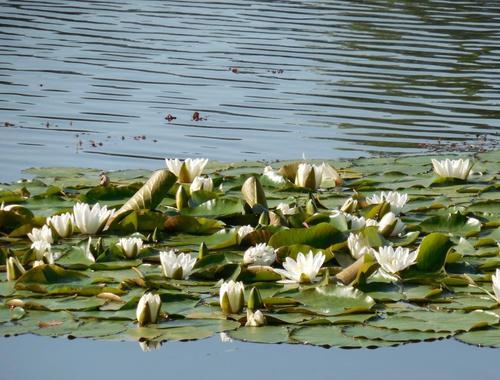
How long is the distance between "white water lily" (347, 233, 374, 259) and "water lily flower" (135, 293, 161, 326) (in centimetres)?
102

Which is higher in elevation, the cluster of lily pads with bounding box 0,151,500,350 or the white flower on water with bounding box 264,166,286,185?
the white flower on water with bounding box 264,166,286,185

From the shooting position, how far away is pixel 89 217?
4809mm

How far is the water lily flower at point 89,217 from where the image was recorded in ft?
15.7

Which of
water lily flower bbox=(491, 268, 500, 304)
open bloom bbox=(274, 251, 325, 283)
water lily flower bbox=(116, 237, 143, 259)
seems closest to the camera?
water lily flower bbox=(491, 268, 500, 304)

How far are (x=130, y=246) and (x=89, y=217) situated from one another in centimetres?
45

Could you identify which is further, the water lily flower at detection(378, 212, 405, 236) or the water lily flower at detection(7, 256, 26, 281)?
the water lily flower at detection(378, 212, 405, 236)

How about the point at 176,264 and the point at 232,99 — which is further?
the point at 232,99

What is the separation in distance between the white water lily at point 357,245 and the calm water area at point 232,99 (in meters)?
0.76

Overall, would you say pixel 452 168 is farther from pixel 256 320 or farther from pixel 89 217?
pixel 256 320

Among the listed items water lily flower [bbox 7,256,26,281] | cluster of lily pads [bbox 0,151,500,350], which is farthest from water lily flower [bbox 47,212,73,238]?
water lily flower [bbox 7,256,26,281]

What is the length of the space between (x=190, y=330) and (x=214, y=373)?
0.77 ft

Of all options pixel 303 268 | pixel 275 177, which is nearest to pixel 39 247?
pixel 303 268

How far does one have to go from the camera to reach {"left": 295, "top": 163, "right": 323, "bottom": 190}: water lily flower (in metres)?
5.68

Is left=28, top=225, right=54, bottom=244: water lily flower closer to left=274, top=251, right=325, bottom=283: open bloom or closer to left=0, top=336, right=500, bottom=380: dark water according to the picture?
left=0, top=336, right=500, bottom=380: dark water
